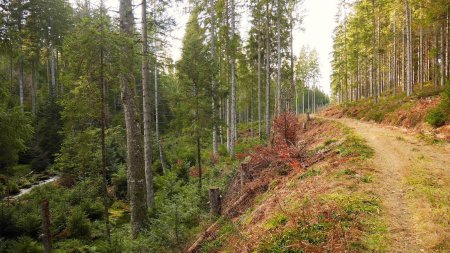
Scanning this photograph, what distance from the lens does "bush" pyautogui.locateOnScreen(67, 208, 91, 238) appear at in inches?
471

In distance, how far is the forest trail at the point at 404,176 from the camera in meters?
5.01

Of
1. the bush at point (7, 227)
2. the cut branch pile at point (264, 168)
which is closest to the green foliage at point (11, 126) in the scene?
the bush at point (7, 227)

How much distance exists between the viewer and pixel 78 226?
12.1 m

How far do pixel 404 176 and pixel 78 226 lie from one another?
12.0 meters

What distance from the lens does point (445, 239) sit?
15.5ft

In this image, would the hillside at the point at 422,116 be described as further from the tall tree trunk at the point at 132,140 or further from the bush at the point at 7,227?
the bush at the point at 7,227

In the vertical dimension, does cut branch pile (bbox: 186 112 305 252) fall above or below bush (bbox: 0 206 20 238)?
above

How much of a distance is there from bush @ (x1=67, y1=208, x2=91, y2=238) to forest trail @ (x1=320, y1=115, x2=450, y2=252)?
11098 mm

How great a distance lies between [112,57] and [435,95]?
20.2 metres

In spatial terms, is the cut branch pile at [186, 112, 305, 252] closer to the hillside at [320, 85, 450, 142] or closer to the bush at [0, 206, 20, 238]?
the hillside at [320, 85, 450, 142]

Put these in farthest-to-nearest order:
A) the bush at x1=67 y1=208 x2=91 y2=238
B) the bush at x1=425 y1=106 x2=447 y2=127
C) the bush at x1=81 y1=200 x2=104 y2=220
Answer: the bush at x1=81 y1=200 x2=104 y2=220 < the bush at x1=425 y1=106 x2=447 y2=127 < the bush at x1=67 y1=208 x2=91 y2=238

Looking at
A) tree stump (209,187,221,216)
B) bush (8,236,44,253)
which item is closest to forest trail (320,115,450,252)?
tree stump (209,187,221,216)

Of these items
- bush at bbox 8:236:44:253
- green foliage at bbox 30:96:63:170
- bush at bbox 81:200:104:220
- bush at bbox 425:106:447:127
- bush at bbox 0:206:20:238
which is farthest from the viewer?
green foliage at bbox 30:96:63:170

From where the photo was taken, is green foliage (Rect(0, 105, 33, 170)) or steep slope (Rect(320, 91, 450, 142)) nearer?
green foliage (Rect(0, 105, 33, 170))
